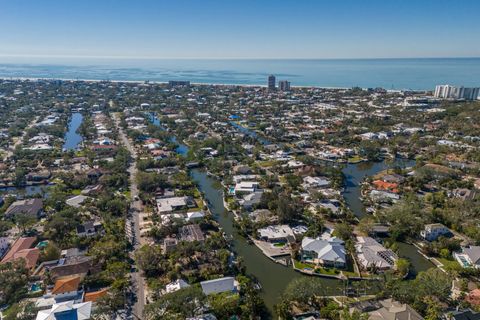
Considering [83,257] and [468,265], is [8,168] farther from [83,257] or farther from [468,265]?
[468,265]

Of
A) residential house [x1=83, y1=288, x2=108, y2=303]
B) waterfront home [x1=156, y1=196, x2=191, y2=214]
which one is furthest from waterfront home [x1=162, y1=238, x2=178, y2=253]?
waterfront home [x1=156, y1=196, x2=191, y2=214]

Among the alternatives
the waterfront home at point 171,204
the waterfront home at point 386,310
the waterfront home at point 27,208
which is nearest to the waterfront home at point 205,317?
the waterfront home at point 386,310

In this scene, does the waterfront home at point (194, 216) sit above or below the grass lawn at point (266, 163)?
above

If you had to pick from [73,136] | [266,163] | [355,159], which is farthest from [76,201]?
[355,159]

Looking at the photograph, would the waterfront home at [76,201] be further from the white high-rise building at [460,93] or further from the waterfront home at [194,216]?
the white high-rise building at [460,93]

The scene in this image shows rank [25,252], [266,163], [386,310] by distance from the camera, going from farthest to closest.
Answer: [266,163], [25,252], [386,310]

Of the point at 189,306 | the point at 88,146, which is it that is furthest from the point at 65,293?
the point at 88,146

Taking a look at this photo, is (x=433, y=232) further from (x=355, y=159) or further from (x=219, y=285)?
(x=355, y=159)
